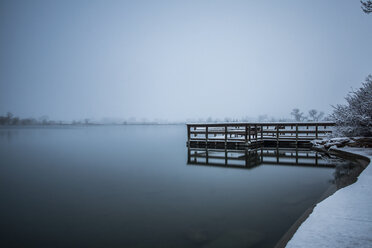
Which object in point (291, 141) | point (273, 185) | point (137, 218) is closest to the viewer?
point (137, 218)

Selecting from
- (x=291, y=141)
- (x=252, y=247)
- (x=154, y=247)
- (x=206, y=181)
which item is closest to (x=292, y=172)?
(x=206, y=181)

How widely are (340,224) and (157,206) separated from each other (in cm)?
470

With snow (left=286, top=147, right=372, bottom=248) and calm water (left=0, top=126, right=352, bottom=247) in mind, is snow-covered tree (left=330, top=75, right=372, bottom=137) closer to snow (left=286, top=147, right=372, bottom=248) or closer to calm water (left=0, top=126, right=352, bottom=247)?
calm water (left=0, top=126, right=352, bottom=247)

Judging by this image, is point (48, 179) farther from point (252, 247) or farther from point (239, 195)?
point (252, 247)

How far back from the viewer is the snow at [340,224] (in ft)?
12.0

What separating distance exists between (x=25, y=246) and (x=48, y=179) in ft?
23.8

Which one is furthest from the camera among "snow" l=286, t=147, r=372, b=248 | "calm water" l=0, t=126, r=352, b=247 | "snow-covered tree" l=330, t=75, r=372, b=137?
"snow-covered tree" l=330, t=75, r=372, b=137

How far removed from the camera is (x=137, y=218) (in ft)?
21.3

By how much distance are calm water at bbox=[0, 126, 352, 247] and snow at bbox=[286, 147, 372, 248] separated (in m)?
1.02

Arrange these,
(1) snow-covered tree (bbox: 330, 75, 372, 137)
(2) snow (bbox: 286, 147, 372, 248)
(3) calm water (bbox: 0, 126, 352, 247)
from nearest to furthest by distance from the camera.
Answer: (2) snow (bbox: 286, 147, 372, 248), (3) calm water (bbox: 0, 126, 352, 247), (1) snow-covered tree (bbox: 330, 75, 372, 137)

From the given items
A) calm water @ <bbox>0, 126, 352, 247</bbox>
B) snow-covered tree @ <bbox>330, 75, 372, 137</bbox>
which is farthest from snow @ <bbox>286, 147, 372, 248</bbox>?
snow-covered tree @ <bbox>330, 75, 372, 137</bbox>

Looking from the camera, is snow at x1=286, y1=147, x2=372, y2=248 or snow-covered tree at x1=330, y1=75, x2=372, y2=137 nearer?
snow at x1=286, y1=147, x2=372, y2=248

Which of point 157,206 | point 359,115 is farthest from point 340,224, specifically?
point 359,115

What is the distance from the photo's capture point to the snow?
12.0 ft
